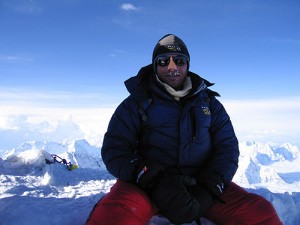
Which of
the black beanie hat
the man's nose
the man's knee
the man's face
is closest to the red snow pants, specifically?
the man's knee

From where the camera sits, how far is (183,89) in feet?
13.1

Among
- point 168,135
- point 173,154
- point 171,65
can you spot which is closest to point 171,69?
point 171,65

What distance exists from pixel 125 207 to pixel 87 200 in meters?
2.64

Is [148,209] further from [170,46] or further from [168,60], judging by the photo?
[170,46]

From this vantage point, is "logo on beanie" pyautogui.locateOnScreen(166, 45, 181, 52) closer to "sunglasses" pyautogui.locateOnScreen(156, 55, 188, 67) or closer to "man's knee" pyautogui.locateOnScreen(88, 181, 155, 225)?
"sunglasses" pyautogui.locateOnScreen(156, 55, 188, 67)

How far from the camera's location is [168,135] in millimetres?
3658

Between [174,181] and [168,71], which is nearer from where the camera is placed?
[174,181]

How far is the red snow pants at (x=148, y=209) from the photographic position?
9.12 ft

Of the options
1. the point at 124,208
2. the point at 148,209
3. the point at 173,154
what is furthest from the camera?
the point at 173,154

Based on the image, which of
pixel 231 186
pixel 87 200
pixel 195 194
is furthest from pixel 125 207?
pixel 87 200

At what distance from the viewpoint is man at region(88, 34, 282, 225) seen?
298 cm

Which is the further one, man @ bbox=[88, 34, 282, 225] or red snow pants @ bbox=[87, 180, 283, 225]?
man @ bbox=[88, 34, 282, 225]

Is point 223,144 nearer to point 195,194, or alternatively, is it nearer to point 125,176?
point 195,194

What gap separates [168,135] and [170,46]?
4.22ft
